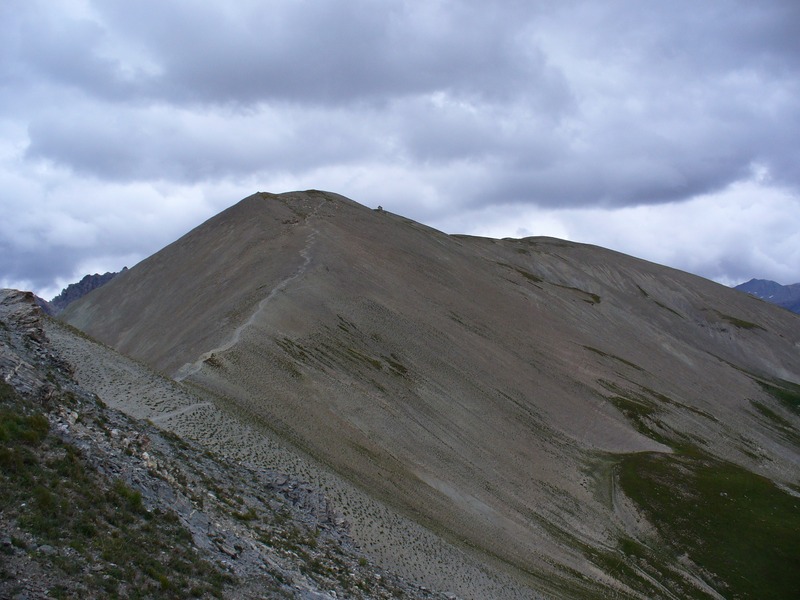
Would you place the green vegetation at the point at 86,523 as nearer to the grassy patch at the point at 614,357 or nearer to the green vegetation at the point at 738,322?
the grassy patch at the point at 614,357

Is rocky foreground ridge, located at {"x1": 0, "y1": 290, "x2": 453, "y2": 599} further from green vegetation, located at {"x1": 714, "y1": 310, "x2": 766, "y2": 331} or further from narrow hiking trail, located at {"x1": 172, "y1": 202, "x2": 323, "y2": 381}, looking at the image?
green vegetation, located at {"x1": 714, "y1": 310, "x2": 766, "y2": 331}

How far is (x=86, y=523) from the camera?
17656mm

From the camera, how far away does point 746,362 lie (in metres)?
176

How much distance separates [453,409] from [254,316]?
834 inches

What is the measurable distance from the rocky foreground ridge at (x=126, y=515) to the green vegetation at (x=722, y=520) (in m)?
38.5

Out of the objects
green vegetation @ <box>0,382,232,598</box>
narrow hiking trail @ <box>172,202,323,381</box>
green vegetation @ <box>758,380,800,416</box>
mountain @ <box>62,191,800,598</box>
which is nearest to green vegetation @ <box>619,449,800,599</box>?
mountain @ <box>62,191,800,598</box>

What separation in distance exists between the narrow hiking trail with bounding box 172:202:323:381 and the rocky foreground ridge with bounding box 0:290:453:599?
18396mm

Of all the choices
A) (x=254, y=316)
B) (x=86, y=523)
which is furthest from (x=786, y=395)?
(x=86, y=523)

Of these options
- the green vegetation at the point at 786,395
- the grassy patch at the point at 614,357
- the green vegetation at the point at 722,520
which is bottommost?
the green vegetation at the point at 722,520

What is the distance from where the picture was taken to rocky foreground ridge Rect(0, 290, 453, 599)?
16234 mm

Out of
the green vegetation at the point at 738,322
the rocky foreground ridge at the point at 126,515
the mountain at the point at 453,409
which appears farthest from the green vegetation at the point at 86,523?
the green vegetation at the point at 738,322

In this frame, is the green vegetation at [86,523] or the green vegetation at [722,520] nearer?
the green vegetation at [86,523]

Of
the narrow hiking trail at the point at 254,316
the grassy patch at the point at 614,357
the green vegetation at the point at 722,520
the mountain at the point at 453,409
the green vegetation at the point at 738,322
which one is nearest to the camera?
the mountain at the point at 453,409

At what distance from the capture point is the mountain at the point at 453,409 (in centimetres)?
4188
